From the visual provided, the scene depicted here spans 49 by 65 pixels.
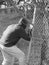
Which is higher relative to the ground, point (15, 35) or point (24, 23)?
point (24, 23)

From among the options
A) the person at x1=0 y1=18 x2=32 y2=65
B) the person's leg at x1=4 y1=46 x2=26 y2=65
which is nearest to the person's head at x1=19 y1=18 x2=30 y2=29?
the person at x1=0 y1=18 x2=32 y2=65

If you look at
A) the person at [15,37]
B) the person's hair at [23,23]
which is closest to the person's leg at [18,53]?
the person at [15,37]

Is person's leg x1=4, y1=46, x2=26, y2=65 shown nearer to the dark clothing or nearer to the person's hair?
the dark clothing

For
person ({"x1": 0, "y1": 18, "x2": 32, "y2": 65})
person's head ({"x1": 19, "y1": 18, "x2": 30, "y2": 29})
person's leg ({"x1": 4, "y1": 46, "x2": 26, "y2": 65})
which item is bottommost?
person's leg ({"x1": 4, "y1": 46, "x2": 26, "y2": 65})

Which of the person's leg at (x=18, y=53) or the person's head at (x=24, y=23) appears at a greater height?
the person's head at (x=24, y=23)

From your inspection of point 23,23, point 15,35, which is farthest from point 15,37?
point 23,23

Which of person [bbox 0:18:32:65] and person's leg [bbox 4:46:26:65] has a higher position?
person [bbox 0:18:32:65]

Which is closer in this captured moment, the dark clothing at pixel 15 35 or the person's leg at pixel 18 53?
the dark clothing at pixel 15 35

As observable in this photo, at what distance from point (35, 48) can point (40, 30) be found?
0.52 m

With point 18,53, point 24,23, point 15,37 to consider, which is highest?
point 24,23

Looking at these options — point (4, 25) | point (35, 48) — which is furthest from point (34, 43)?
point (4, 25)

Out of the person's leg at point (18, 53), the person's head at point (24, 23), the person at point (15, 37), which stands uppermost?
the person's head at point (24, 23)

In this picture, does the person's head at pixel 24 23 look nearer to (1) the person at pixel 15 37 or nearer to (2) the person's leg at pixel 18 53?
(1) the person at pixel 15 37

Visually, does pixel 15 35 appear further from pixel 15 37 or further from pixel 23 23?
pixel 23 23
